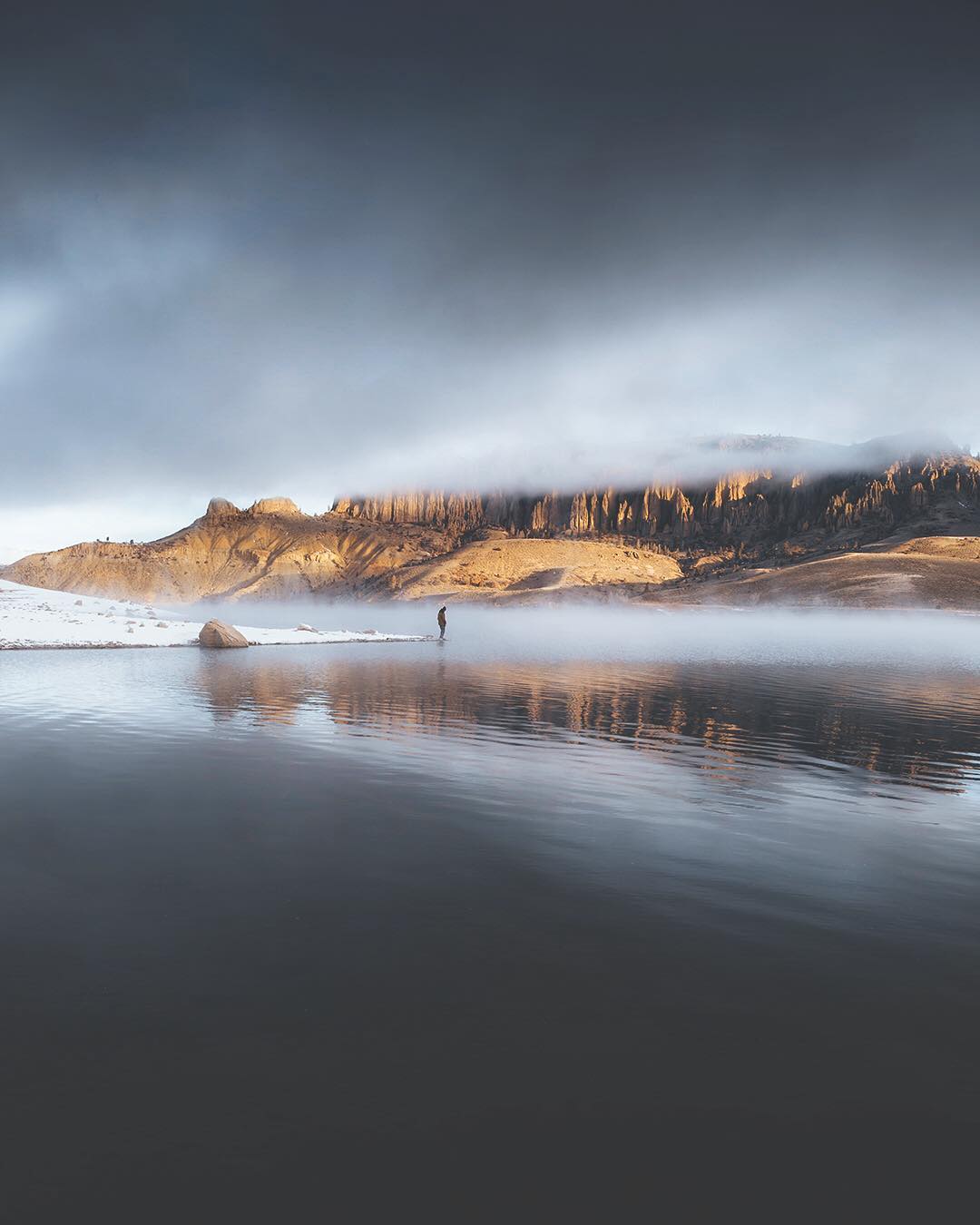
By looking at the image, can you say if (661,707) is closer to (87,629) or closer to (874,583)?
(87,629)

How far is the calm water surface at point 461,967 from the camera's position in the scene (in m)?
4.19

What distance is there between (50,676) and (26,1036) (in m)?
27.7

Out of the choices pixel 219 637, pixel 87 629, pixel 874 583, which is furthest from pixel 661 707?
pixel 874 583

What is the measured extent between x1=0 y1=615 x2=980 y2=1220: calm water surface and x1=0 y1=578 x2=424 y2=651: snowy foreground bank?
113 ft

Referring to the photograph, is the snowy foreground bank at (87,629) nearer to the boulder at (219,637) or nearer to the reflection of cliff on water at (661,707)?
the boulder at (219,637)

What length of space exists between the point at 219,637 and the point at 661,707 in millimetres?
33808

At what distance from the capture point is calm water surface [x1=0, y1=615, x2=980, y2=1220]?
419 cm

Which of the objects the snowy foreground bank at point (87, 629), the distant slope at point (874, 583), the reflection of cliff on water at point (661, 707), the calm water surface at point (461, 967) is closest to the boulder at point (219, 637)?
the snowy foreground bank at point (87, 629)

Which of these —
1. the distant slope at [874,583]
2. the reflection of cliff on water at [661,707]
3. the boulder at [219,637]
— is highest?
the distant slope at [874,583]

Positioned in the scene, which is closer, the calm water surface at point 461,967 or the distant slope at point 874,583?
the calm water surface at point 461,967

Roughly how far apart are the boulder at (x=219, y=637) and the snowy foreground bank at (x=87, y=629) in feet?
4.07

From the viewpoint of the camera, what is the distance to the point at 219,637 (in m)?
48.7

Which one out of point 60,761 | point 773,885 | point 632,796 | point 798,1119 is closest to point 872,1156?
point 798,1119

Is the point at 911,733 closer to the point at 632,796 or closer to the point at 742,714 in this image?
the point at 742,714
